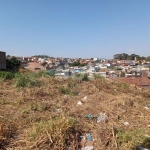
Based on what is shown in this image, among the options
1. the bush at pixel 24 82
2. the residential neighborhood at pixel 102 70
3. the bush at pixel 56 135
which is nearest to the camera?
the bush at pixel 56 135

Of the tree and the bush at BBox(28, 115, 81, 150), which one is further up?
the tree

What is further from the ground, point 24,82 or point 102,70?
point 24,82

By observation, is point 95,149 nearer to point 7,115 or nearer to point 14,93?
point 7,115

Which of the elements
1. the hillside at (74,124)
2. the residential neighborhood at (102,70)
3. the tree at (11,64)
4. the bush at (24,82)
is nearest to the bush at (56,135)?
the hillside at (74,124)

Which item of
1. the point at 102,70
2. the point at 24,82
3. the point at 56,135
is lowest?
the point at 102,70

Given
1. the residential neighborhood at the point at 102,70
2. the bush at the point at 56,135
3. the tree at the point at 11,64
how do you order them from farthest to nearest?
the tree at the point at 11,64 < the residential neighborhood at the point at 102,70 < the bush at the point at 56,135

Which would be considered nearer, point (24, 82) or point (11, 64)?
point (24, 82)

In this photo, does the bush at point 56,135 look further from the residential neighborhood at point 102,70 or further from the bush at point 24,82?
the residential neighborhood at point 102,70

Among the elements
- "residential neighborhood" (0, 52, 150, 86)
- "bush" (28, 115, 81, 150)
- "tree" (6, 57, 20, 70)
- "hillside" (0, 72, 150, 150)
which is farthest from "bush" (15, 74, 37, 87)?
"tree" (6, 57, 20, 70)

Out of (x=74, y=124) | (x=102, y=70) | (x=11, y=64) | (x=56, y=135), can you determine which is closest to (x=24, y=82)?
(x=74, y=124)

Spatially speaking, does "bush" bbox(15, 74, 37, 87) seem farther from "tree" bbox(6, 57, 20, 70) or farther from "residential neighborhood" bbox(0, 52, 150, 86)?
"tree" bbox(6, 57, 20, 70)

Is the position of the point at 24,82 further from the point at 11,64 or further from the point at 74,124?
the point at 11,64

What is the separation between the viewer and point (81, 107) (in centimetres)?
335

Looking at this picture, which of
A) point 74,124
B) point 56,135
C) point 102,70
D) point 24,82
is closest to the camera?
point 56,135
